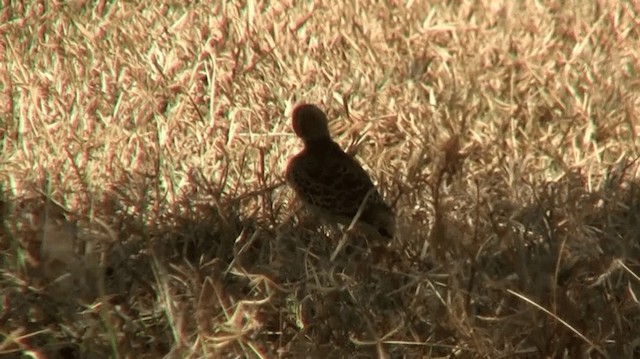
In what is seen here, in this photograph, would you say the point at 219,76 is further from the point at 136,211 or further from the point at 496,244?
the point at 496,244

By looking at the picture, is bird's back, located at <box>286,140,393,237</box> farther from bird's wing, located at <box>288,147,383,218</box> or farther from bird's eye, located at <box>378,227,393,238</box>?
bird's eye, located at <box>378,227,393,238</box>

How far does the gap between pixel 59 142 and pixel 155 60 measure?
77 cm

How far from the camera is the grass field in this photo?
119 inches

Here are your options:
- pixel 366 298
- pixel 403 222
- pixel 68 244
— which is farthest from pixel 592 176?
pixel 68 244

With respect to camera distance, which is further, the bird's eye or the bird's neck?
the bird's neck

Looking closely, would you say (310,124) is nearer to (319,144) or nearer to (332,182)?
(319,144)

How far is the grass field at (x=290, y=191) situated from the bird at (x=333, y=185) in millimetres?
101

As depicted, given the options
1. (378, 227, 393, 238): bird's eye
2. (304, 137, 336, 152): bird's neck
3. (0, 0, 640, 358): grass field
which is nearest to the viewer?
(0, 0, 640, 358): grass field

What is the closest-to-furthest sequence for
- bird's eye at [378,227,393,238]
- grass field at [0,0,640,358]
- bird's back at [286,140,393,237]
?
grass field at [0,0,640,358]
bird's eye at [378,227,393,238]
bird's back at [286,140,393,237]

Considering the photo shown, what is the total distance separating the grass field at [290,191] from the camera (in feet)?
9.91

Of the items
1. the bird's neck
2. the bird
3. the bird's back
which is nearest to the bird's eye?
the bird

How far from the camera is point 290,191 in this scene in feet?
14.0

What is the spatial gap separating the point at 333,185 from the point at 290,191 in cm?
36

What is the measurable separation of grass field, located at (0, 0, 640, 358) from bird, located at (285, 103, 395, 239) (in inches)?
4.0
